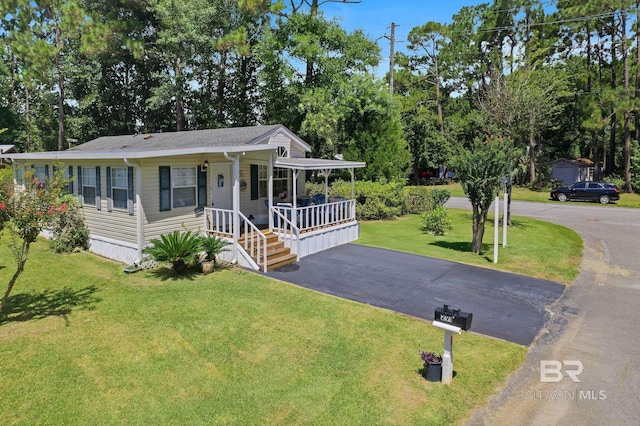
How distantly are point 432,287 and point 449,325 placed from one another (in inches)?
175

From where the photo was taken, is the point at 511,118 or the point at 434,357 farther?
the point at 511,118

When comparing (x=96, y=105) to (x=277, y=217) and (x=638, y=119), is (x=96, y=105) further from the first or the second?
(x=638, y=119)

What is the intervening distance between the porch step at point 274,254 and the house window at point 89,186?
4645 millimetres

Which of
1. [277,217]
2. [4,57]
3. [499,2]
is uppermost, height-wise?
[499,2]

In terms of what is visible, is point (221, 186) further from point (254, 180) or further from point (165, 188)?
point (165, 188)

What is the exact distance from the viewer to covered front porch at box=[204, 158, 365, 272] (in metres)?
11.0

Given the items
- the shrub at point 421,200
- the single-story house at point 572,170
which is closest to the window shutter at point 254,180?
the shrub at point 421,200

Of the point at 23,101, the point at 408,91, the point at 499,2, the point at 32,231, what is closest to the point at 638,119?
the point at 499,2

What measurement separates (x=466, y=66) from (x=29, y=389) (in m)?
46.0

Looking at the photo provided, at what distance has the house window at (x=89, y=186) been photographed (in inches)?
471

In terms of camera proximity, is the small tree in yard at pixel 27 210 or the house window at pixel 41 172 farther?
the house window at pixel 41 172

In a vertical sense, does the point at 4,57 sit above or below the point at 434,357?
above

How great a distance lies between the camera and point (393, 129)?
23.6 m

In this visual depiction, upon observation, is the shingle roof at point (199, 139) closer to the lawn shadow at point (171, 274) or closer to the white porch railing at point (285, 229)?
the white porch railing at point (285, 229)
